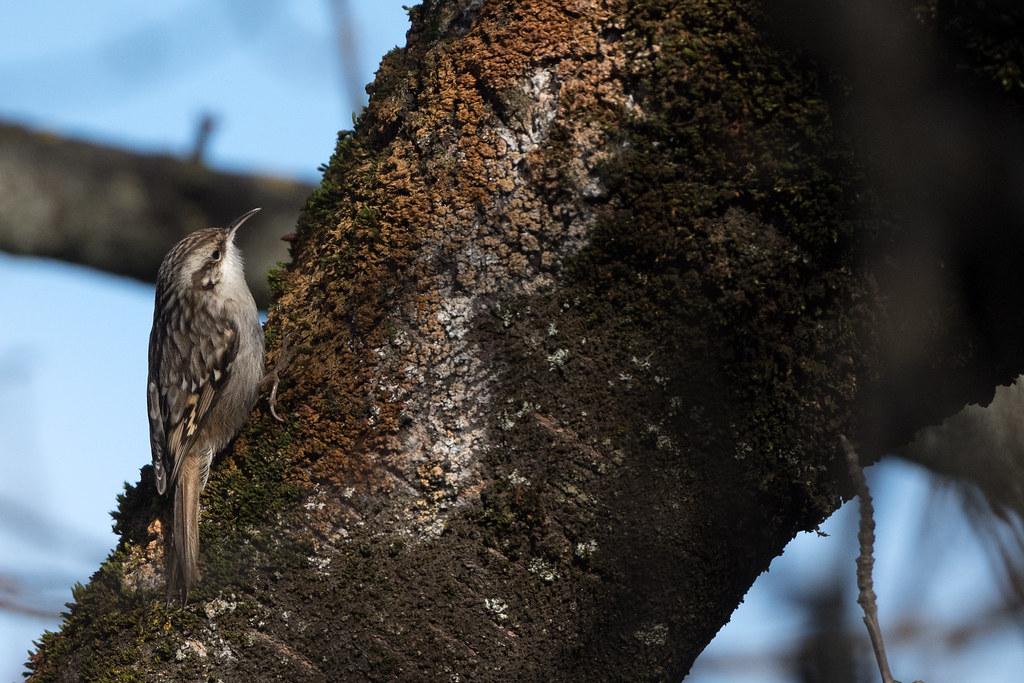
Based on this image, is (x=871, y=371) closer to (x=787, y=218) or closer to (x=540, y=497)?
(x=787, y=218)

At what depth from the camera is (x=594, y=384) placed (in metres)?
1.81

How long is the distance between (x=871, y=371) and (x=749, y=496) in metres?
0.31

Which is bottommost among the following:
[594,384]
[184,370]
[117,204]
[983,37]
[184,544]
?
[184,544]

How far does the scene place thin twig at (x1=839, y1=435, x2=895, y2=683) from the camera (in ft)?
4.63

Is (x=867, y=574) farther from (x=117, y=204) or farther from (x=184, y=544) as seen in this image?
(x=117, y=204)

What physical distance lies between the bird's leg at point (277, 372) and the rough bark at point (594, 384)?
24cm

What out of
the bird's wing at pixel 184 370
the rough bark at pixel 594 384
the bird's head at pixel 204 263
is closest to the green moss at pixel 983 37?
the rough bark at pixel 594 384

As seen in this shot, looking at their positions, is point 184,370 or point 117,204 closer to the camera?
point 184,370

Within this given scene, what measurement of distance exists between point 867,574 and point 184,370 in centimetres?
276

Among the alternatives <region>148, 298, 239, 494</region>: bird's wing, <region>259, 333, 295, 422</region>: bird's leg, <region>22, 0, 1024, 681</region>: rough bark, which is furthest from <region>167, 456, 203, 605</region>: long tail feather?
<region>148, 298, 239, 494</region>: bird's wing

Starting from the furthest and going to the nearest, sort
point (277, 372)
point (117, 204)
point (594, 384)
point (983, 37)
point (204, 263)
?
point (117, 204)
point (204, 263)
point (277, 372)
point (594, 384)
point (983, 37)

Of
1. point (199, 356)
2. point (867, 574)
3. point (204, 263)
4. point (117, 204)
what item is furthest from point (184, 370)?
point (867, 574)

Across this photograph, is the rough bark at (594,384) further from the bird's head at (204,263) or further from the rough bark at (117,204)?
the rough bark at (117,204)

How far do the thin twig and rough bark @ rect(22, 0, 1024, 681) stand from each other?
24cm
